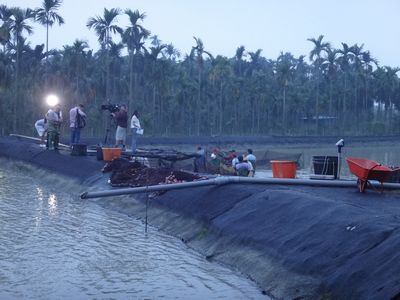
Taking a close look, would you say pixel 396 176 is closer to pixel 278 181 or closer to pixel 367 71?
pixel 278 181

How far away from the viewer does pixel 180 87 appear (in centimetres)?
7519

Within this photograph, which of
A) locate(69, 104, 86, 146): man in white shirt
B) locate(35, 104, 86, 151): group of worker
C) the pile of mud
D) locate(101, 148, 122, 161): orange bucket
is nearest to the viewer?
the pile of mud

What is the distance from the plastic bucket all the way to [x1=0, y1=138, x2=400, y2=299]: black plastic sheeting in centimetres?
228

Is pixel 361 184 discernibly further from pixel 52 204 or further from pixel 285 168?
pixel 52 204

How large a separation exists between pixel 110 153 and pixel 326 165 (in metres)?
11.1

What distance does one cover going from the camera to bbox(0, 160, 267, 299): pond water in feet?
35.6

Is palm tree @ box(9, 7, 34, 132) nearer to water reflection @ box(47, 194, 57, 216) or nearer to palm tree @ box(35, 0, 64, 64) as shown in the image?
palm tree @ box(35, 0, 64, 64)

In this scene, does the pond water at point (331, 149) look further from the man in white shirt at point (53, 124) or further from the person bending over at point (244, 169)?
the person bending over at point (244, 169)

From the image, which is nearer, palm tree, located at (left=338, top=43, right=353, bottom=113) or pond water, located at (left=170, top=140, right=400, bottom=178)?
pond water, located at (left=170, top=140, right=400, bottom=178)

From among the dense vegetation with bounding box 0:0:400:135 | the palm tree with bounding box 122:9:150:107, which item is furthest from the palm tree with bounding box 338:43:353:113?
the palm tree with bounding box 122:9:150:107

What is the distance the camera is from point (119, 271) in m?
12.2

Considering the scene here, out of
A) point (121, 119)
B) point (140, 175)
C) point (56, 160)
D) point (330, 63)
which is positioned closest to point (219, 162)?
point (121, 119)

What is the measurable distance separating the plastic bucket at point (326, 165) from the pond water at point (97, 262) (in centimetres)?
567

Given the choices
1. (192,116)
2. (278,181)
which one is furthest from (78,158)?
(192,116)
